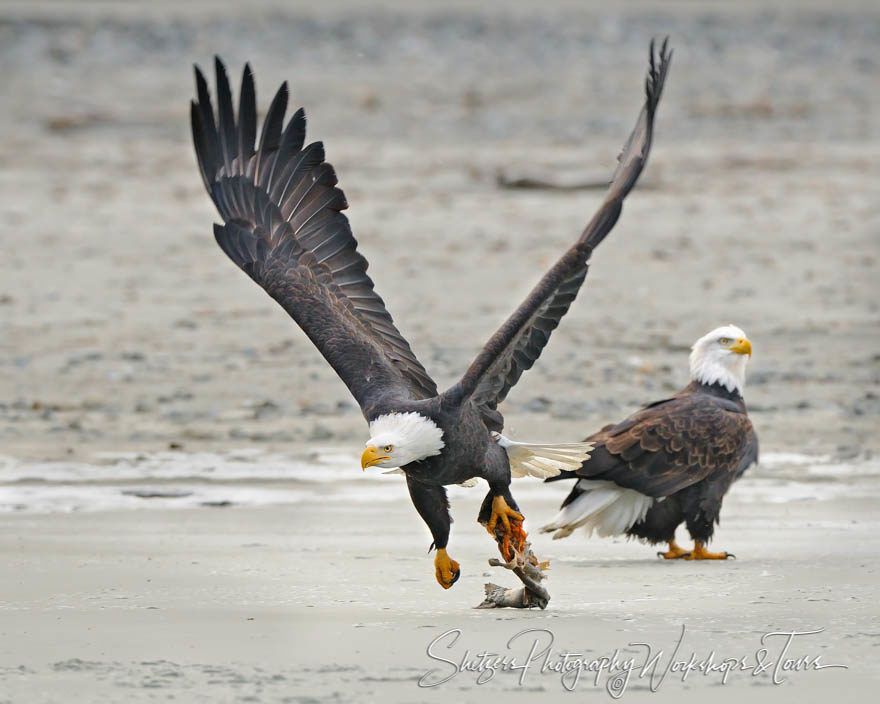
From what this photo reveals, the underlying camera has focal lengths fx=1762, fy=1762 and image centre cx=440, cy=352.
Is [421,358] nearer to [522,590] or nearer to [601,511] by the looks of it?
[601,511]

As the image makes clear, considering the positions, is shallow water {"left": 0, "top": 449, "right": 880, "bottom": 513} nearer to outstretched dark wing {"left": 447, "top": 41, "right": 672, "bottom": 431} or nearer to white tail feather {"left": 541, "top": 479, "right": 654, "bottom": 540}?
white tail feather {"left": 541, "top": 479, "right": 654, "bottom": 540}

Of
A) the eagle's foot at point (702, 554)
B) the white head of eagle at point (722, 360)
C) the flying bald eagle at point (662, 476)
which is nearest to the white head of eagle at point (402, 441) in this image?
the flying bald eagle at point (662, 476)

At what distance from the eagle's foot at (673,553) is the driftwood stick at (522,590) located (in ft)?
3.48

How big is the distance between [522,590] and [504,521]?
34 cm

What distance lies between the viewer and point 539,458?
19.7 feet

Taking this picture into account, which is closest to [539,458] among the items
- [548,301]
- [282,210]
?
[548,301]

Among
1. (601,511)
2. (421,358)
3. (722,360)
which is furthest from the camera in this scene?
(421,358)

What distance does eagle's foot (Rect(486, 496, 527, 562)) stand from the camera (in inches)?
222

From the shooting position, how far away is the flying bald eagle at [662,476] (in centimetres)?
645

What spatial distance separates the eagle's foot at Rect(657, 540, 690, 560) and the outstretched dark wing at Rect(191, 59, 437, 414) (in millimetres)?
1108

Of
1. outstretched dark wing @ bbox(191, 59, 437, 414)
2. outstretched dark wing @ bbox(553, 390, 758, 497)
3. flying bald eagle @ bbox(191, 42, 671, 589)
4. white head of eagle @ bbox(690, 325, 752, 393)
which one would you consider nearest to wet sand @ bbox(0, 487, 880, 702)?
outstretched dark wing @ bbox(553, 390, 758, 497)

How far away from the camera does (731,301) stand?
11.5 meters

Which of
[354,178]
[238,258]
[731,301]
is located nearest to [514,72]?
[354,178]

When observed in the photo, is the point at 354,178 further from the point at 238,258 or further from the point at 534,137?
the point at 238,258
